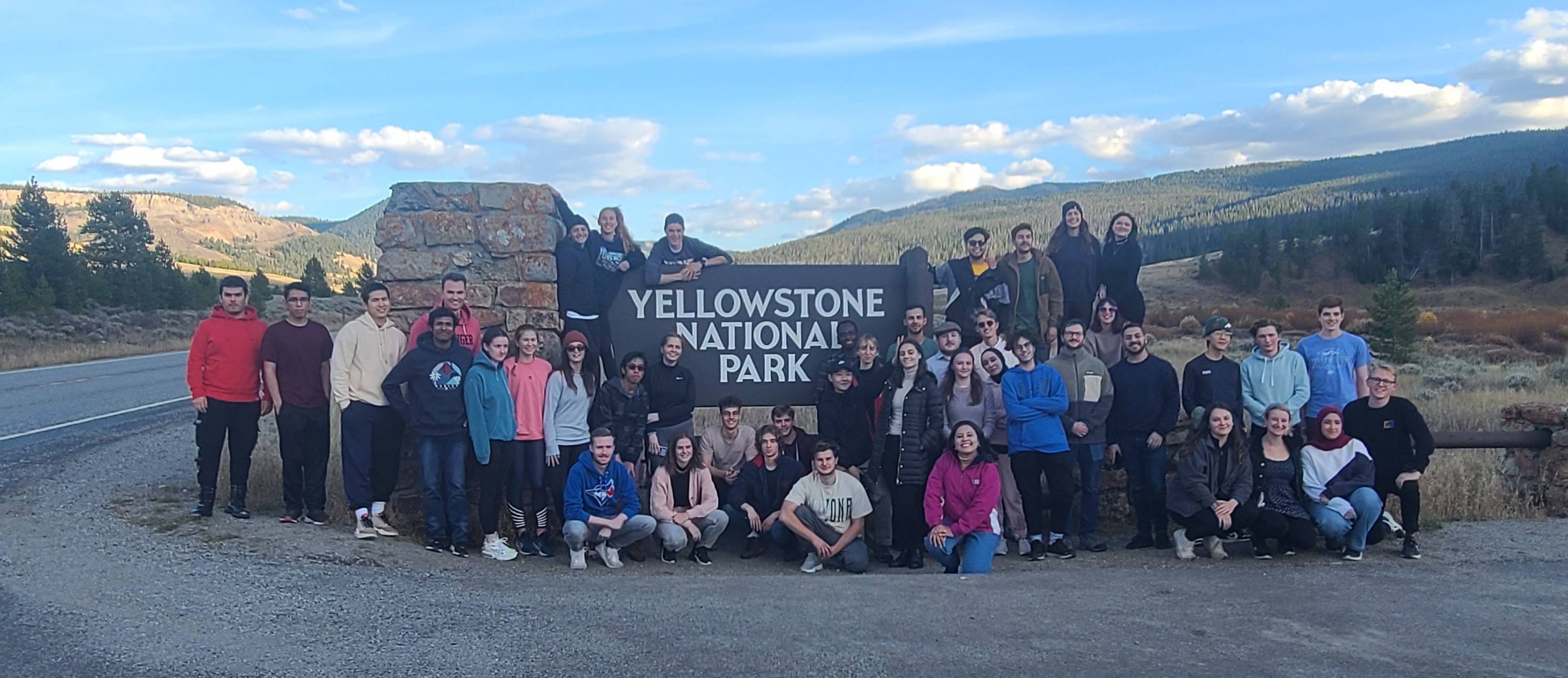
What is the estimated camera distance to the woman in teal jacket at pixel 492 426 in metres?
6.88

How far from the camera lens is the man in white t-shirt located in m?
7.12

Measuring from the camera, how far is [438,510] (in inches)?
276

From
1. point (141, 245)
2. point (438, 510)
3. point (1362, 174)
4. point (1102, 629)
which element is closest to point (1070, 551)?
point (1102, 629)

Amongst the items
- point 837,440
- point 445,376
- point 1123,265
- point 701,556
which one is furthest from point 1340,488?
point 445,376

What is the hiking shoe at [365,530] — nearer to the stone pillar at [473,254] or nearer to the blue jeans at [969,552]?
the stone pillar at [473,254]

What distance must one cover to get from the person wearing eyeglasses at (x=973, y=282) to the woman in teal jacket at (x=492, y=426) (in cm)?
364

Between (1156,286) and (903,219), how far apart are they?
54876mm

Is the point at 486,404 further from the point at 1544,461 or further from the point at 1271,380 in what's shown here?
the point at 1544,461

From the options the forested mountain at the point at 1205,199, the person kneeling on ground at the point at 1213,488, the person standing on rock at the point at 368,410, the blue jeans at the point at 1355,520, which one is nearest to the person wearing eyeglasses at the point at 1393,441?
the blue jeans at the point at 1355,520

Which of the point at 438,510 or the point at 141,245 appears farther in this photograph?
the point at 141,245

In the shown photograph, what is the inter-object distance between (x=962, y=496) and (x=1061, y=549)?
38.7 inches

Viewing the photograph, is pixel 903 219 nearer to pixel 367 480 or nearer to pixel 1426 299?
pixel 1426 299

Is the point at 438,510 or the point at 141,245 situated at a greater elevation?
the point at 141,245

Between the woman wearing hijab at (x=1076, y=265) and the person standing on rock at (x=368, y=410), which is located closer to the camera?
the person standing on rock at (x=368, y=410)
